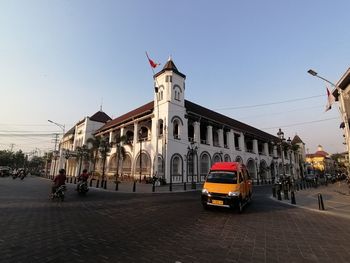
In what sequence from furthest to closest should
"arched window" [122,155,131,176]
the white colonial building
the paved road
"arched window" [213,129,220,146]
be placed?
"arched window" [213,129,220,146] → "arched window" [122,155,131,176] → the white colonial building → the paved road

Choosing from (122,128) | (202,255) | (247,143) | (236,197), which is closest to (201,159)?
(122,128)

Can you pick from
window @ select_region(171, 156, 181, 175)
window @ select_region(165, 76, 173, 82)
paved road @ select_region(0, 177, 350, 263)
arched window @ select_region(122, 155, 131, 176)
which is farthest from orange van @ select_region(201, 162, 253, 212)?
arched window @ select_region(122, 155, 131, 176)

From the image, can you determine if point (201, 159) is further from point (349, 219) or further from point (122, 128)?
point (349, 219)

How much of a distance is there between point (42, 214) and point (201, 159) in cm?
3041

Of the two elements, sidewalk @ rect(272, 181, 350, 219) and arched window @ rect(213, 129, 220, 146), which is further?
arched window @ rect(213, 129, 220, 146)

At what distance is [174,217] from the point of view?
8594 mm

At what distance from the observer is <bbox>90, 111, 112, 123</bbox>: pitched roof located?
56.1m

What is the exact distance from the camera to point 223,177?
10883 mm

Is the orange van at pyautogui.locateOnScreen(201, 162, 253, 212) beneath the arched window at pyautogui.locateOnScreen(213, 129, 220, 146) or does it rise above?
beneath

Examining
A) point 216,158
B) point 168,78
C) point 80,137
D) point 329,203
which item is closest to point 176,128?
point 168,78

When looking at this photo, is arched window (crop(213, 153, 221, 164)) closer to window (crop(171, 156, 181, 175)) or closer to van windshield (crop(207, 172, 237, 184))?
window (crop(171, 156, 181, 175))

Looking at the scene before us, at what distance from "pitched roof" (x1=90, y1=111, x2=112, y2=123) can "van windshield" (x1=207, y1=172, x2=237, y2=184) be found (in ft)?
165

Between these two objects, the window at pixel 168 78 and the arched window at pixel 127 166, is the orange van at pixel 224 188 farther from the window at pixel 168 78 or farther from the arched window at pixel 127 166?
the arched window at pixel 127 166

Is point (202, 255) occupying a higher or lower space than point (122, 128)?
lower
